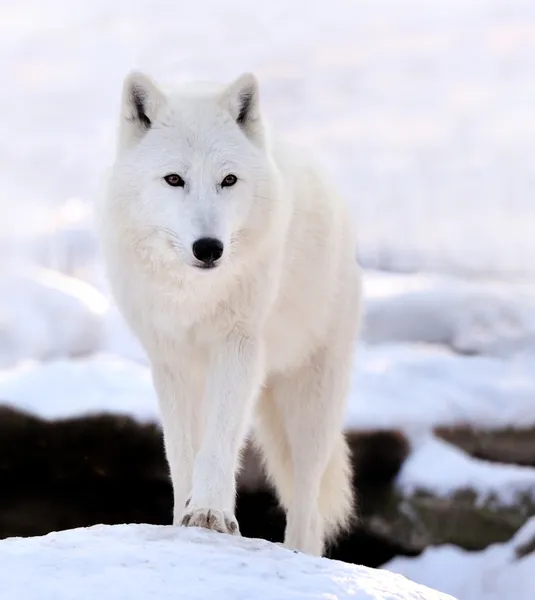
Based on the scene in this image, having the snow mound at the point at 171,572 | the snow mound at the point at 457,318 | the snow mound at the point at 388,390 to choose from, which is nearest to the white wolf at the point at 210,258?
the snow mound at the point at 171,572

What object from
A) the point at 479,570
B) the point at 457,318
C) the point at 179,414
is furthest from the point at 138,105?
the point at 457,318

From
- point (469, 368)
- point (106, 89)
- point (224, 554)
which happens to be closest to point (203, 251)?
point (224, 554)

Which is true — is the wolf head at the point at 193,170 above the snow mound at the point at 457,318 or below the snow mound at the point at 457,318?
above

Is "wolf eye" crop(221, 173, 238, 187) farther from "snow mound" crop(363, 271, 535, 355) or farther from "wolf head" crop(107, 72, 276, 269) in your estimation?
"snow mound" crop(363, 271, 535, 355)

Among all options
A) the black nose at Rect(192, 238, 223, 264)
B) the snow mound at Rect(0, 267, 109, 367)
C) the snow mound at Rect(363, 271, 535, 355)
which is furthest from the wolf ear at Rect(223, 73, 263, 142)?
the snow mound at Rect(0, 267, 109, 367)

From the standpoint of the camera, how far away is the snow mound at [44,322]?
24.5 ft

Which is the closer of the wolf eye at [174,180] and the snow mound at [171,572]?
the snow mound at [171,572]

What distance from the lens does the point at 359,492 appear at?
6039mm

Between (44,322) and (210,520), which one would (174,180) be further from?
(44,322)

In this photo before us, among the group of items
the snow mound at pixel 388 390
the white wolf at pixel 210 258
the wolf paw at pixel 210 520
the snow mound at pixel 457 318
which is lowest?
the snow mound at pixel 388 390

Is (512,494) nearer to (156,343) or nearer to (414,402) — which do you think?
(414,402)

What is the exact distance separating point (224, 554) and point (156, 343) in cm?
119

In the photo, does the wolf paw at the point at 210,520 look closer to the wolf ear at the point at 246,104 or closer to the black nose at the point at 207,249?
the black nose at the point at 207,249

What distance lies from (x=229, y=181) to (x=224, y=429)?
0.84m
